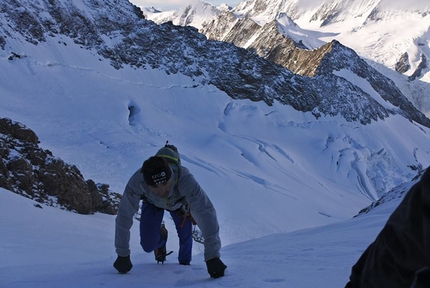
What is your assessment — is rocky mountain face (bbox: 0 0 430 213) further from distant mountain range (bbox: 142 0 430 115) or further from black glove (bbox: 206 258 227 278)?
black glove (bbox: 206 258 227 278)

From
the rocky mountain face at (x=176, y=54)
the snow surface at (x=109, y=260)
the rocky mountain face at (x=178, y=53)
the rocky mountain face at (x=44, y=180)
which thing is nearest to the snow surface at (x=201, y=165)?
the snow surface at (x=109, y=260)

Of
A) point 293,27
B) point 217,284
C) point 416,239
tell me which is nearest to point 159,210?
point 217,284

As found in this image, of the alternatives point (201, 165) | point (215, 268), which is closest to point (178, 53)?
point (201, 165)

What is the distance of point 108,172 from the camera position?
20.7 meters

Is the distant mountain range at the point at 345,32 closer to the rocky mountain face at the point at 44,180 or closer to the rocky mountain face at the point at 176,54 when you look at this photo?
the rocky mountain face at the point at 176,54

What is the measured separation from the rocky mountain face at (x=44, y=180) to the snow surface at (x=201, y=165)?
605mm

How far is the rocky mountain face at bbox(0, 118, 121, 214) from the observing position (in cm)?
1001

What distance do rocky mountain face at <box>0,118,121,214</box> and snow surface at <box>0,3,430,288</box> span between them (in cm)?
60

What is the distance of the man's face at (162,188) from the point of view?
372 cm

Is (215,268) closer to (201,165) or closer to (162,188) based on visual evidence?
(162,188)

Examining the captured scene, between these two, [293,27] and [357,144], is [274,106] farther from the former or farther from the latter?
[293,27]

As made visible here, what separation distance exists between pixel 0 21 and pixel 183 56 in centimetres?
1352

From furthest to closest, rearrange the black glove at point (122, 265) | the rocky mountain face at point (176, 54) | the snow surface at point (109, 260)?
1. the rocky mountain face at point (176, 54)
2. the black glove at point (122, 265)
3. the snow surface at point (109, 260)

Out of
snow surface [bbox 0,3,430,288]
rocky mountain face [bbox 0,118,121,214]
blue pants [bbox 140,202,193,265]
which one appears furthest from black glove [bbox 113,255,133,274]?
rocky mountain face [bbox 0,118,121,214]
